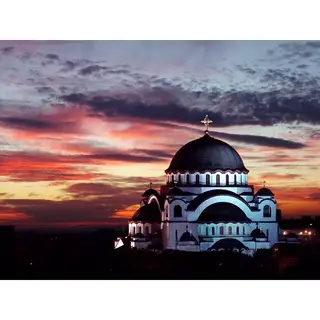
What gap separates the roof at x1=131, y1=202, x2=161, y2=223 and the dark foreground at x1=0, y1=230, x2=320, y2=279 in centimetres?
32

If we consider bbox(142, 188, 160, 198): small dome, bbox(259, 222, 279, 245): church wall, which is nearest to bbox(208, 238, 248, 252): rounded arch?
bbox(259, 222, 279, 245): church wall

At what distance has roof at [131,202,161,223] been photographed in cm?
988

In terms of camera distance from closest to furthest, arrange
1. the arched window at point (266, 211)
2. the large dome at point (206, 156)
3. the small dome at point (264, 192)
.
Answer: the large dome at point (206, 156)
the small dome at point (264, 192)
the arched window at point (266, 211)

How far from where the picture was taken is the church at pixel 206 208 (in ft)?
32.4

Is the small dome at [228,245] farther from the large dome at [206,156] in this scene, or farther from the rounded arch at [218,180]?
the large dome at [206,156]

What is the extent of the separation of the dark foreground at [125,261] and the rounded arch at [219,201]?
480mm

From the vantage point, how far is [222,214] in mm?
10102

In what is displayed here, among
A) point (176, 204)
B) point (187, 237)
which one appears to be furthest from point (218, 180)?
point (187, 237)

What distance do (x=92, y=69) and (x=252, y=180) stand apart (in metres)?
2.02

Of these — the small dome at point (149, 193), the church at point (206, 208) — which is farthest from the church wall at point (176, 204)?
the small dome at point (149, 193)

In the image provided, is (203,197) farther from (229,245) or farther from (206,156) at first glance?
(229,245)

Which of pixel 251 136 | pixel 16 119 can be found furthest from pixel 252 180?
pixel 16 119

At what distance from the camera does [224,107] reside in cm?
973

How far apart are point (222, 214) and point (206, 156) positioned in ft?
2.14
